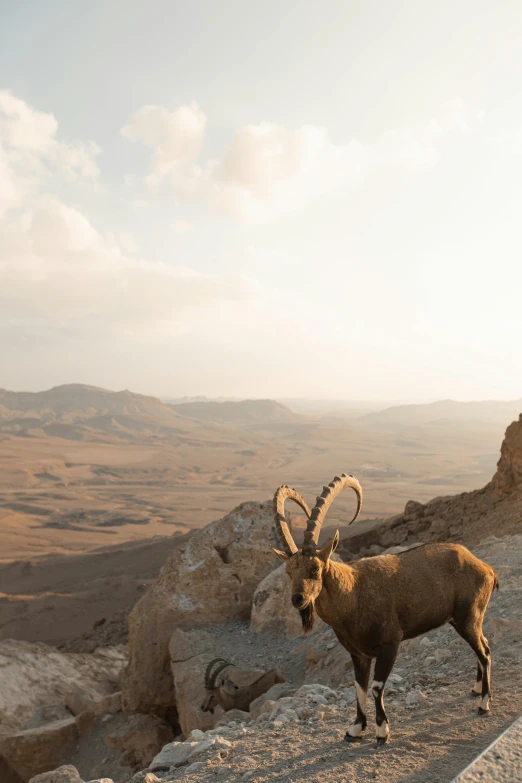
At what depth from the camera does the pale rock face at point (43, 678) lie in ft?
34.3

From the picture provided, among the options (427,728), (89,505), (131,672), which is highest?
(427,728)

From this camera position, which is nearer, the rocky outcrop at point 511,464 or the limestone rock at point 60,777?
the limestone rock at point 60,777

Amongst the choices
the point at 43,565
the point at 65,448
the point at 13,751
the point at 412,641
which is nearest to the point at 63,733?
the point at 13,751

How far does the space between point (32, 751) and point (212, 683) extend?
12.8 ft

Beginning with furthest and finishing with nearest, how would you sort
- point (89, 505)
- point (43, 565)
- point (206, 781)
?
point (89, 505) → point (43, 565) → point (206, 781)

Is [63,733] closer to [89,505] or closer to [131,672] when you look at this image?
[131,672]

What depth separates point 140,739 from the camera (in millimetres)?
8586

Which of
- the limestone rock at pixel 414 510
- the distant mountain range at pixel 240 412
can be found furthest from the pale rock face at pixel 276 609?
the distant mountain range at pixel 240 412

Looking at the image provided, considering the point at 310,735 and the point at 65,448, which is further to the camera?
the point at 65,448

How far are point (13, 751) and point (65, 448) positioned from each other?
232ft

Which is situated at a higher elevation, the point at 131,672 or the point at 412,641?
the point at 412,641

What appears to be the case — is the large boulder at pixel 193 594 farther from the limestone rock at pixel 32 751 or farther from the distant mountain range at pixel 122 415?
the distant mountain range at pixel 122 415

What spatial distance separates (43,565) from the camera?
2619 cm

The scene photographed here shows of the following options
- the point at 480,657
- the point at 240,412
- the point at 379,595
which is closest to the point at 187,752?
the point at 379,595
